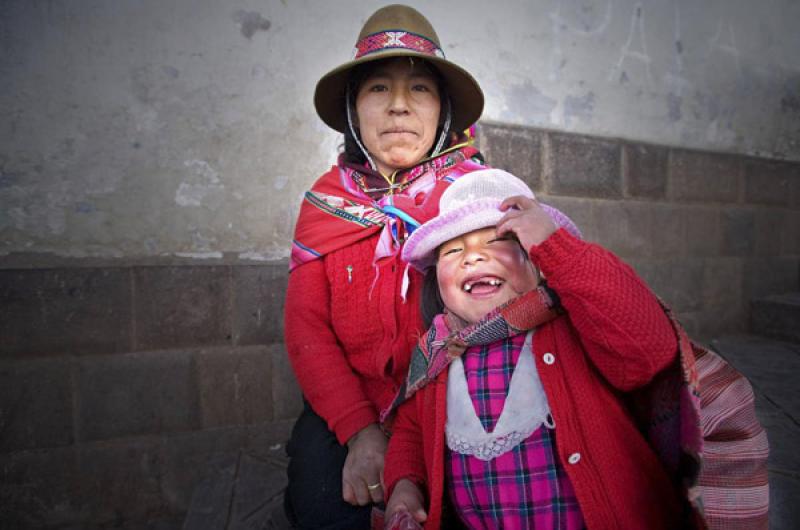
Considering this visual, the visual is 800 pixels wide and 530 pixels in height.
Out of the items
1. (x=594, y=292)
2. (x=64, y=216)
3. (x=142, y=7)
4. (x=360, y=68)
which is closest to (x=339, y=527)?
(x=594, y=292)

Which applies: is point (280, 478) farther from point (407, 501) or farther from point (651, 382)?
point (651, 382)

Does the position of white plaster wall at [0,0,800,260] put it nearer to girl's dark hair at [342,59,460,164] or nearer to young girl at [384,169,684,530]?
girl's dark hair at [342,59,460,164]

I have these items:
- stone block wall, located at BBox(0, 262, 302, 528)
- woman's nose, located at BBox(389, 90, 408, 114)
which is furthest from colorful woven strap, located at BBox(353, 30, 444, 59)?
stone block wall, located at BBox(0, 262, 302, 528)

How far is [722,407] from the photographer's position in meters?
0.99

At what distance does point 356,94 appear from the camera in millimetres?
1657

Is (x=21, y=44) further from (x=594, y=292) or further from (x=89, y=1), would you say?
(x=594, y=292)

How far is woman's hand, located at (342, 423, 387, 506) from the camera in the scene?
1237 mm

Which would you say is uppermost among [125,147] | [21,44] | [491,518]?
[21,44]

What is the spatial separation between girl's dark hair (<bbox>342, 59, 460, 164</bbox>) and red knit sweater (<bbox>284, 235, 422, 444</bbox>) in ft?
1.23

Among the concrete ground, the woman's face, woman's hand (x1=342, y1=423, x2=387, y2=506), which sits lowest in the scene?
the concrete ground

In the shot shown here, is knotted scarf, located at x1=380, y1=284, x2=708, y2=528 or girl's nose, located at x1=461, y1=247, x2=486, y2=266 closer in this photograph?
knotted scarf, located at x1=380, y1=284, x2=708, y2=528

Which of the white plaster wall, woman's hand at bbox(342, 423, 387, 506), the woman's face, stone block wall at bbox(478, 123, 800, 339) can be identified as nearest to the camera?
woman's hand at bbox(342, 423, 387, 506)

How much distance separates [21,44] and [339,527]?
95.0 inches

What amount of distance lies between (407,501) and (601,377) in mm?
572
